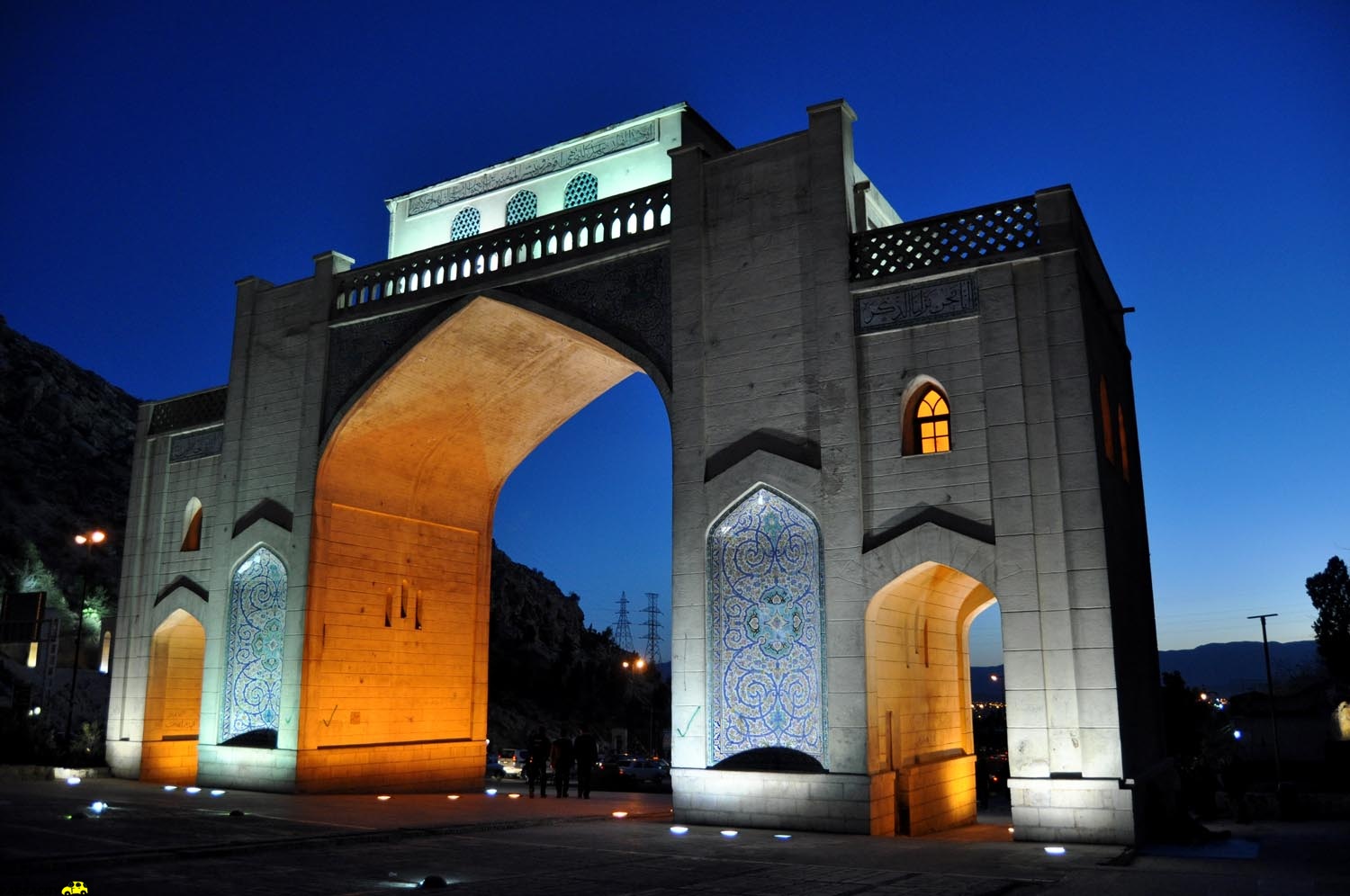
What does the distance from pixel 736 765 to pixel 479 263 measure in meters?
7.43

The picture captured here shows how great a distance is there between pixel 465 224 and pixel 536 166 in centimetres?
153

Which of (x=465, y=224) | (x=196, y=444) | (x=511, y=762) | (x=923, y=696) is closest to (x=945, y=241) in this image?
(x=923, y=696)

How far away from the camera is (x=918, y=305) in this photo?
420 inches

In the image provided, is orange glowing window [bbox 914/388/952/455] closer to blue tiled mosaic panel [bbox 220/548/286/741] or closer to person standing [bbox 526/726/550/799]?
person standing [bbox 526/726/550/799]

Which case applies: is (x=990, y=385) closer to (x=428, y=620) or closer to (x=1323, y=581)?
(x=428, y=620)

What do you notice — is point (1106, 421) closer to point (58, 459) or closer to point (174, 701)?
point (174, 701)

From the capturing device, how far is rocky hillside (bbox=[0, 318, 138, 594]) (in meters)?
42.1

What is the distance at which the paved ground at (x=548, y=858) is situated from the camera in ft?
21.5

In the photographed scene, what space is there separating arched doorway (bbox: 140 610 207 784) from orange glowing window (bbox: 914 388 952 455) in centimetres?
1097

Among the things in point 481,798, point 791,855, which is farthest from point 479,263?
point 791,855

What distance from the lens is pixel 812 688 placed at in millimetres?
10336

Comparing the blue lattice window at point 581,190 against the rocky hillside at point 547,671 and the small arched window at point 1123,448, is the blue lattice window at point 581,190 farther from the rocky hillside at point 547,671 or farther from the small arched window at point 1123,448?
the rocky hillside at point 547,671

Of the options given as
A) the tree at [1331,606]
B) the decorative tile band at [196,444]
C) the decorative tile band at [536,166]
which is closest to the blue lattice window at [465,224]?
the decorative tile band at [536,166]

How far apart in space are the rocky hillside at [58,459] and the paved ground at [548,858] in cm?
3545
